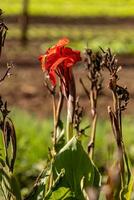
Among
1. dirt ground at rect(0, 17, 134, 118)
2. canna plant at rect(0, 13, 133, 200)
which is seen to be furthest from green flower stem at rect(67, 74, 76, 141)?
dirt ground at rect(0, 17, 134, 118)

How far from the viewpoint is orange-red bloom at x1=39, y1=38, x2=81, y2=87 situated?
153 cm

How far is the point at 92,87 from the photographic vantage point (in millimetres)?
1620

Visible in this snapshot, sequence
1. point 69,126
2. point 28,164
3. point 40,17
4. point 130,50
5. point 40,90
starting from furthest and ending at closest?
point 40,17 < point 130,50 < point 40,90 < point 28,164 < point 69,126

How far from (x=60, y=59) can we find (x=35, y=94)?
8.05 m

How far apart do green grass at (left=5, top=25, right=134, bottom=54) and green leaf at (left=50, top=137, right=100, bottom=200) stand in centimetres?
1164

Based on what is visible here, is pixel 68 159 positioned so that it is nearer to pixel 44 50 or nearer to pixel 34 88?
pixel 34 88

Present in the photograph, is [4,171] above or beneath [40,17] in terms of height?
beneath

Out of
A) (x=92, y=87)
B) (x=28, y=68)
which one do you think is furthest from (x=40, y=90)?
(x=92, y=87)

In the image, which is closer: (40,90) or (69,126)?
(69,126)

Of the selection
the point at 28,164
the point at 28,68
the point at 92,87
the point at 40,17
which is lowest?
the point at 28,164

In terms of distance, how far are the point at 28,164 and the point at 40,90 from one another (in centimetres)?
390

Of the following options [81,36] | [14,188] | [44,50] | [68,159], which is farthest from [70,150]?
[81,36]

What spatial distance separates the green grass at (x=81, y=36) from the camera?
14.4 metres

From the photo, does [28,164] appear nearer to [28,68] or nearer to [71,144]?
[71,144]
